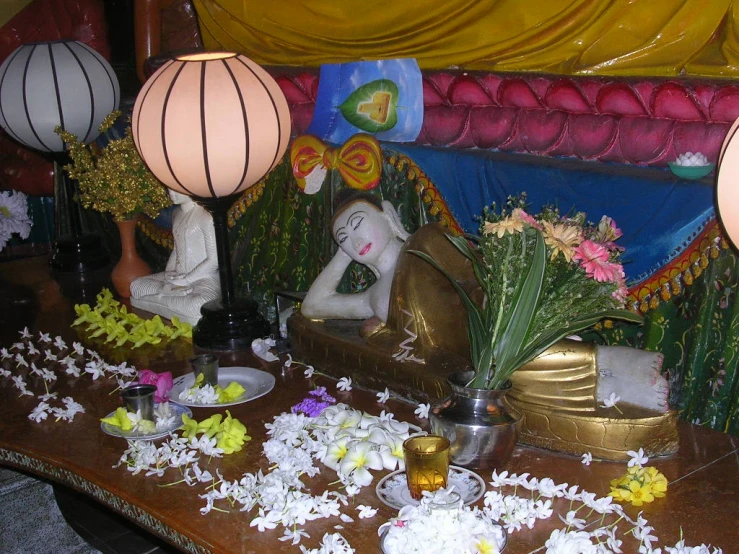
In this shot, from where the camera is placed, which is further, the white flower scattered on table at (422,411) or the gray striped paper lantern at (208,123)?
the gray striped paper lantern at (208,123)

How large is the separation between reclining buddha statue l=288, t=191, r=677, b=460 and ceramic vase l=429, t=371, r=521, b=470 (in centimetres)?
8

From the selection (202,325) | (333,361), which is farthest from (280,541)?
(202,325)

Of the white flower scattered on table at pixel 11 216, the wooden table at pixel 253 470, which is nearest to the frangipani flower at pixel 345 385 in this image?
the wooden table at pixel 253 470

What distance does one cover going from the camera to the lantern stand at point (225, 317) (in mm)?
2305

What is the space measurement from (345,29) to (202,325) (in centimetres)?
92

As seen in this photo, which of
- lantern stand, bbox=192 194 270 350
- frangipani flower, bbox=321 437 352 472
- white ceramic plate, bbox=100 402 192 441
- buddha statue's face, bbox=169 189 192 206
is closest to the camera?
frangipani flower, bbox=321 437 352 472

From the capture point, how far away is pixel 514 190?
214 centimetres

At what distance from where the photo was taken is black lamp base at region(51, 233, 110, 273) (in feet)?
10.4

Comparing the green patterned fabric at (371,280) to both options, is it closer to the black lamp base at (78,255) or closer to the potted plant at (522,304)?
the black lamp base at (78,255)

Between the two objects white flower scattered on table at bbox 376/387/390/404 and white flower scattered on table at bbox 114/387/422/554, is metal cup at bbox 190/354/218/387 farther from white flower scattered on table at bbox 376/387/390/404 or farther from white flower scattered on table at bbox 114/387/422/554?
white flower scattered on table at bbox 376/387/390/404

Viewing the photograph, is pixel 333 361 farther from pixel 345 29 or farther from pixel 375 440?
pixel 345 29

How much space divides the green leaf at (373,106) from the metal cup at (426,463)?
121cm

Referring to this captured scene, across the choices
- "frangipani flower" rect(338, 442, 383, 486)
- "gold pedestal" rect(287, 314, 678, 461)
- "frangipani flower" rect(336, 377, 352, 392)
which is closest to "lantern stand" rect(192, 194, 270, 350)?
"frangipani flower" rect(336, 377, 352, 392)

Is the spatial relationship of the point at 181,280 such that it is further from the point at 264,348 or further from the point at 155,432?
the point at 155,432
